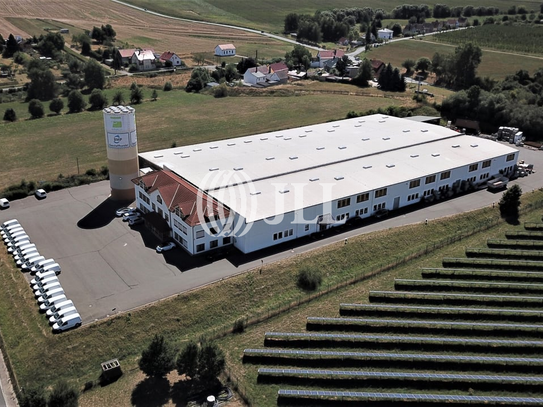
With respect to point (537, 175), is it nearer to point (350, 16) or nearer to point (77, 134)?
point (77, 134)

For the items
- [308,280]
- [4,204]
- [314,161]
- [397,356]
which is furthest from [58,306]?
[314,161]

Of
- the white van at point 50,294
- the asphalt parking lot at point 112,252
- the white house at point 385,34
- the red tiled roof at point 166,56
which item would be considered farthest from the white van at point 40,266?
the white house at point 385,34

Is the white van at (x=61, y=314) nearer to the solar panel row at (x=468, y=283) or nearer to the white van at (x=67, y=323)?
the white van at (x=67, y=323)

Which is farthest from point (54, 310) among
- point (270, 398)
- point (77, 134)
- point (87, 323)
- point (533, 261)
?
point (77, 134)

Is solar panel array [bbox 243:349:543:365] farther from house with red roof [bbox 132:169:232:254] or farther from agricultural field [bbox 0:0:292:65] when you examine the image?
agricultural field [bbox 0:0:292:65]

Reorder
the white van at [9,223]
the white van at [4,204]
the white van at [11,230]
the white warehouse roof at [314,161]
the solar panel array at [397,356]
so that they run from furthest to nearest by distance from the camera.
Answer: the white van at [4,204], the white warehouse roof at [314,161], the white van at [9,223], the white van at [11,230], the solar panel array at [397,356]

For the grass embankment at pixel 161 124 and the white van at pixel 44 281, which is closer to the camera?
the white van at pixel 44 281

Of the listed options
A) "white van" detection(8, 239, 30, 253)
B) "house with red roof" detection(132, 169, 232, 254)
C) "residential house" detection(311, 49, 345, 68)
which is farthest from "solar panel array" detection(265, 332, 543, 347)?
"residential house" detection(311, 49, 345, 68)
